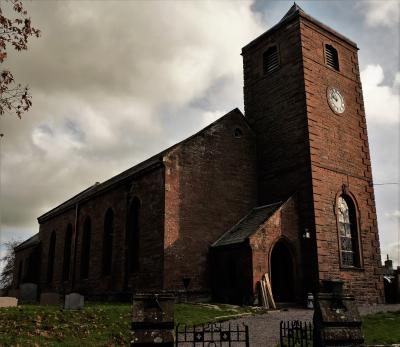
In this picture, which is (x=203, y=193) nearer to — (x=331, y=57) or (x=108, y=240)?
(x=108, y=240)

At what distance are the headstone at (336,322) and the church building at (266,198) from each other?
998cm

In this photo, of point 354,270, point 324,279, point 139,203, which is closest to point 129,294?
point 139,203

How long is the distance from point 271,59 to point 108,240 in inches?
563

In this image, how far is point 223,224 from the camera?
73.4 feet

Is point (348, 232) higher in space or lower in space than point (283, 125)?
lower

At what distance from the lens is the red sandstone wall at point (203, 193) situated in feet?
67.4

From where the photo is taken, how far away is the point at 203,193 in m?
22.0

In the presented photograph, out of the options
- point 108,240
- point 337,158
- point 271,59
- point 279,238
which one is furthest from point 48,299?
point 271,59

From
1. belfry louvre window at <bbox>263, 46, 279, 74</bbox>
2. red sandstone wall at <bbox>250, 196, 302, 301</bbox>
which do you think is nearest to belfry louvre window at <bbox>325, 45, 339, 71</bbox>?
belfry louvre window at <bbox>263, 46, 279, 74</bbox>

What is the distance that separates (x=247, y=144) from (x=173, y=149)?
5210mm

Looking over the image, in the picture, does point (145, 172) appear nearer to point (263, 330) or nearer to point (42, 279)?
point (263, 330)

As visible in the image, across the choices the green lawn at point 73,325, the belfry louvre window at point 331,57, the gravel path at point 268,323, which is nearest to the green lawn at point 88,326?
the green lawn at point 73,325

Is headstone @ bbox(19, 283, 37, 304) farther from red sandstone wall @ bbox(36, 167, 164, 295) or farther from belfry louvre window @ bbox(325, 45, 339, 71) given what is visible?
belfry louvre window @ bbox(325, 45, 339, 71)

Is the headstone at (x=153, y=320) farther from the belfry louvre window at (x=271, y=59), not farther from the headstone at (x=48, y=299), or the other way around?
the belfry louvre window at (x=271, y=59)
